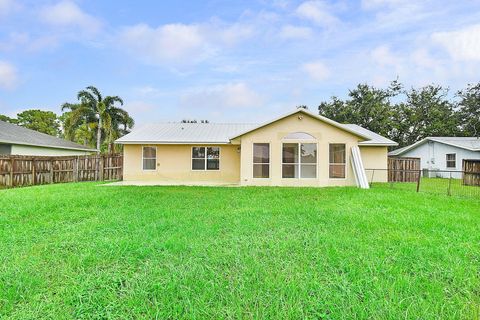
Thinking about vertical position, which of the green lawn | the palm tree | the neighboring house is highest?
the palm tree

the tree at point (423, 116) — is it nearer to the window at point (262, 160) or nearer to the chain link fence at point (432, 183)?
the chain link fence at point (432, 183)

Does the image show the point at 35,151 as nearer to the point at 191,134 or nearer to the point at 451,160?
the point at 191,134

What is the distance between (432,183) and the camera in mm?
15156

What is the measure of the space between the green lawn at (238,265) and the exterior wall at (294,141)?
693 cm

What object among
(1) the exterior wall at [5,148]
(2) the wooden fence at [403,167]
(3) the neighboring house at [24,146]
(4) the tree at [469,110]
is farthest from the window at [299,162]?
(4) the tree at [469,110]

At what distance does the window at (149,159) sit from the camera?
679 inches

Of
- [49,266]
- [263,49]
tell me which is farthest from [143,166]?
[49,266]

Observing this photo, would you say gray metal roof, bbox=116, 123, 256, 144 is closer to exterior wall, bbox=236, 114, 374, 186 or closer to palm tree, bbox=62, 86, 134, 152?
exterior wall, bbox=236, 114, 374, 186

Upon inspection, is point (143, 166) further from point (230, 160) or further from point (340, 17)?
point (340, 17)

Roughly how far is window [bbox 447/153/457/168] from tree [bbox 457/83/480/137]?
11.1 metres

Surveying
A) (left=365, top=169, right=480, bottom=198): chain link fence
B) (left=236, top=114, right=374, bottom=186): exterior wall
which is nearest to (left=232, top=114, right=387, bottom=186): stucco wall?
(left=236, top=114, right=374, bottom=186): exterior wall

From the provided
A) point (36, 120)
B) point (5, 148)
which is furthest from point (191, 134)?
point (36, 120)

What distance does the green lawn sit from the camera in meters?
2.82

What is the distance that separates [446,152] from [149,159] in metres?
24.1
